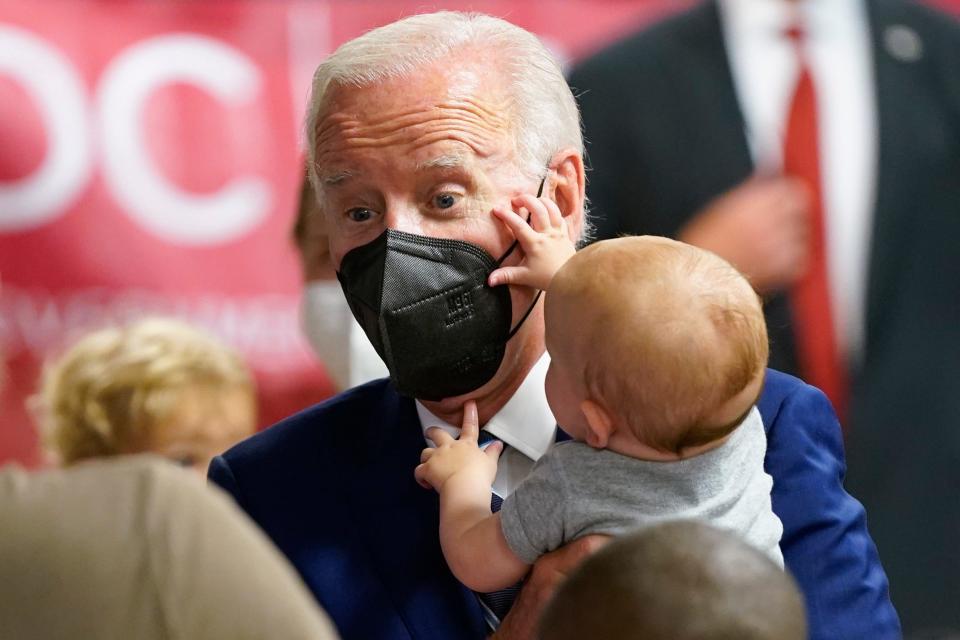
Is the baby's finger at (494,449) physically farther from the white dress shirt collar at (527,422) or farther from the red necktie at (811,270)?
the red necktie at (811,270)

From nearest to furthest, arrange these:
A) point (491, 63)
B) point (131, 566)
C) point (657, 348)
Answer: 1. point (131, 566)
2. point (657, 348)
3. point (491, 63)

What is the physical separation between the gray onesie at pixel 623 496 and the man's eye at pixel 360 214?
52 cm

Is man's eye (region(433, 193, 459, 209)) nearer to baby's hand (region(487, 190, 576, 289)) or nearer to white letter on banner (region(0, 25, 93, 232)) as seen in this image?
baby's hand (region(487, 190, 576, 289))

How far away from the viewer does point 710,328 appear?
1.85m

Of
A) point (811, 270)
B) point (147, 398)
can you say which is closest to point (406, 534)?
point (147, 398)

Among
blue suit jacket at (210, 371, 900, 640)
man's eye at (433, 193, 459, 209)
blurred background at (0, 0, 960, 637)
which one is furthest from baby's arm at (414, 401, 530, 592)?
blurred background at (0, 0, 960, 637)

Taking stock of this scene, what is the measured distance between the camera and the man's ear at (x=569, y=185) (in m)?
2.42

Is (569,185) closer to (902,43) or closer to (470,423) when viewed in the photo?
(470,423)

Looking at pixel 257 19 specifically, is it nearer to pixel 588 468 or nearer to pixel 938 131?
pixel 938 131

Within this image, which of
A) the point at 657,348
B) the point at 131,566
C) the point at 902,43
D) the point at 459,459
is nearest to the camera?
the point at 131,566

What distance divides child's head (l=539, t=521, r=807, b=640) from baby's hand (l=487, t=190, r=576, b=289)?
0.84 meters

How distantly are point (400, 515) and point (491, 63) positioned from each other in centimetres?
71

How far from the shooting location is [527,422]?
231 centimetres

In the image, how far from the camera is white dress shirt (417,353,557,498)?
7.51 ft
